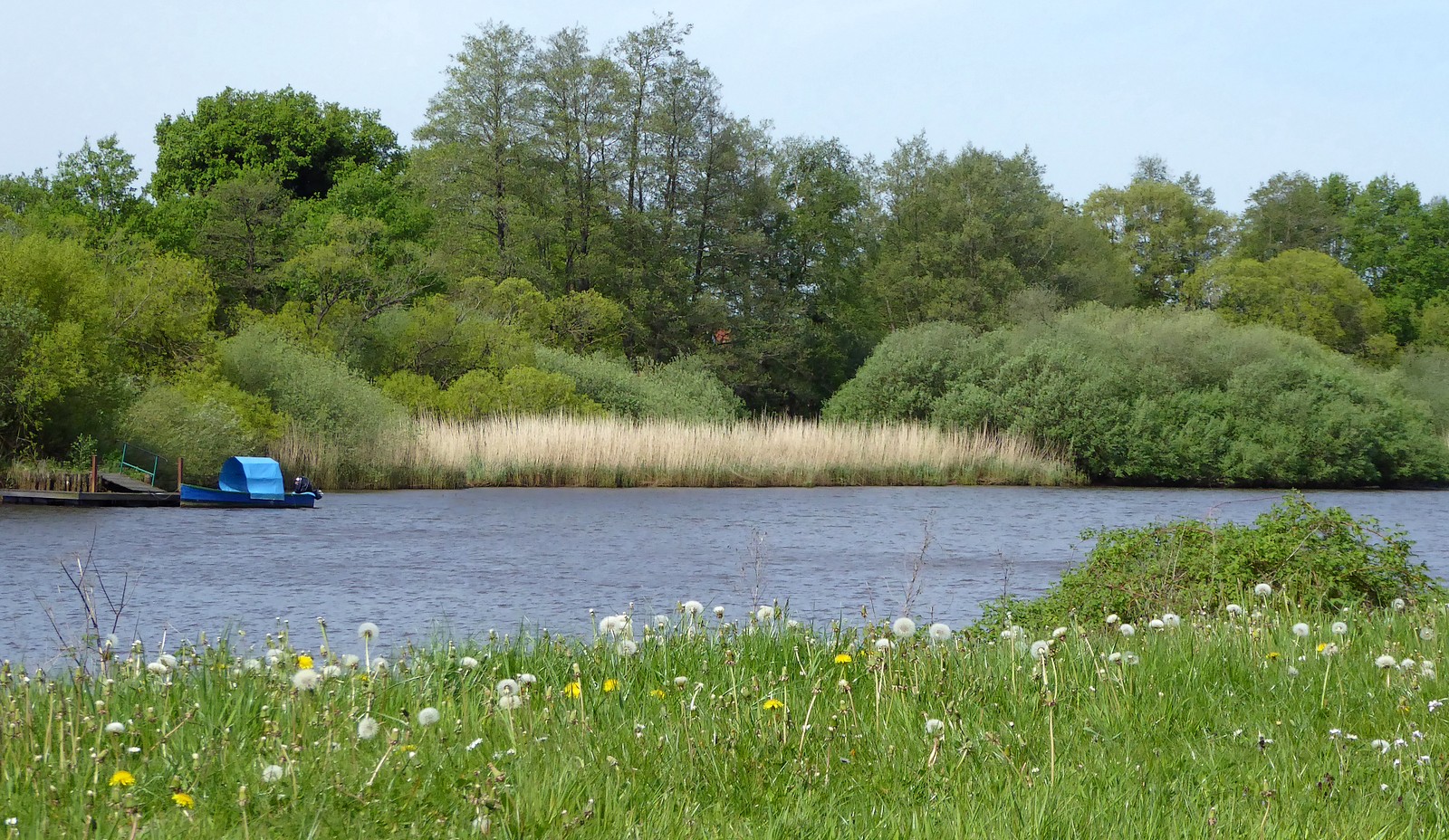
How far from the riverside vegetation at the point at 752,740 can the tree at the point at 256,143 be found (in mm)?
52422

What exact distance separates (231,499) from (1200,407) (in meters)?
25.7

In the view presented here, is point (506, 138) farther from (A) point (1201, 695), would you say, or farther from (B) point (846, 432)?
(A) point (1201, 695)

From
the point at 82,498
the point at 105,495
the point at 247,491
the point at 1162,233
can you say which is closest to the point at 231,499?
the point at 247,491

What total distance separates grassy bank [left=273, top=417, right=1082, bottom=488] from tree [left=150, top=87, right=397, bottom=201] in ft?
85.5

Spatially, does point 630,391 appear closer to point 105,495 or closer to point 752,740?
point 105,495

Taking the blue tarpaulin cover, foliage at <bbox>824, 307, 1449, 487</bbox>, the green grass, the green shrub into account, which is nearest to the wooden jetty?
the blue tarpaulin cover

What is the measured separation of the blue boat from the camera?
23328 mm

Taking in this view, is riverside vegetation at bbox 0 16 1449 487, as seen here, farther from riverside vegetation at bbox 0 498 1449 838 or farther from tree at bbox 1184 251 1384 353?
riverside vegetation at bbox 0 498 1449 838

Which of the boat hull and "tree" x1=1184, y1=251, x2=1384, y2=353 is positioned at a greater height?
"tree" x1=1184, y1=251, x2=1384, y2=353

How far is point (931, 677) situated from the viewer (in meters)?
5.18

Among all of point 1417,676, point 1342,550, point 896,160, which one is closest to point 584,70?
point 896,160

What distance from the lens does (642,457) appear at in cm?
3058

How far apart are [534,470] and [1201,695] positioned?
84.2 ft

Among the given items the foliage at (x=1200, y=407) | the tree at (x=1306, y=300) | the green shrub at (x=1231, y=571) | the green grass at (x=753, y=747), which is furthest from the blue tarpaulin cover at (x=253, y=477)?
the tree at (x=1306, y=300)
